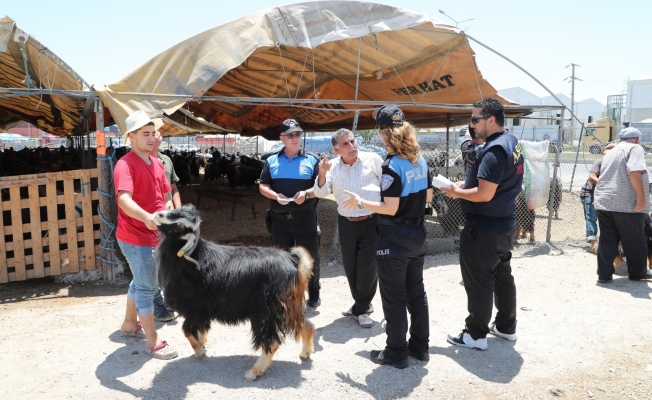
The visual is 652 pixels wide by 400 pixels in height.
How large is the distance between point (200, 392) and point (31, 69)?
548 cm

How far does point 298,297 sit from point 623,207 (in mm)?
4488

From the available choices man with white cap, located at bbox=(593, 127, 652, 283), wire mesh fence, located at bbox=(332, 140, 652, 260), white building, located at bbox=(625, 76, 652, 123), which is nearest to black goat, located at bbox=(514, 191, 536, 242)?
wire mesh fence, located at bbox=(332, 140, 652, 260)

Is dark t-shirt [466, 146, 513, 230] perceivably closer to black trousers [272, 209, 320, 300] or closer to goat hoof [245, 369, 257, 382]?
black trousers [272, 209, 320, 300]

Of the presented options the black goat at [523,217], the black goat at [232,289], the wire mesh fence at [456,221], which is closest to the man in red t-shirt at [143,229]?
the black goat at [232,289]

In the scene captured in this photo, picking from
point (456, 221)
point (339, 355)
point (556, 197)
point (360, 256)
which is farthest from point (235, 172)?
point (339, 355)

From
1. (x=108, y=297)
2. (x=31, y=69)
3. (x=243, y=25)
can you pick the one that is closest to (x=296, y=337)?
(x=108, y=297)

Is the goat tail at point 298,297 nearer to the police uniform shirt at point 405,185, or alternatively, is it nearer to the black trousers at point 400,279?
the black trousers at point 400,279

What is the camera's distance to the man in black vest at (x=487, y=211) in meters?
3.59

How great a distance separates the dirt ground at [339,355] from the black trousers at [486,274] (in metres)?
0.31

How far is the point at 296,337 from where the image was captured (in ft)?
11.7

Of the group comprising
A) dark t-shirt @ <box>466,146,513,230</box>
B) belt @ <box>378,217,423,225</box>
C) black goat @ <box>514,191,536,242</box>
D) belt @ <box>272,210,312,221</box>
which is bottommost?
black goat @ <box>514,191,536,242</box>

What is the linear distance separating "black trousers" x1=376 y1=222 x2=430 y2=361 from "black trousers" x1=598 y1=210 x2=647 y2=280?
11.5 ft

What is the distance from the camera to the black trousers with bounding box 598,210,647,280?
19.0 ft

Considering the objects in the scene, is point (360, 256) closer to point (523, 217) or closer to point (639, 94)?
point (523, 217)
